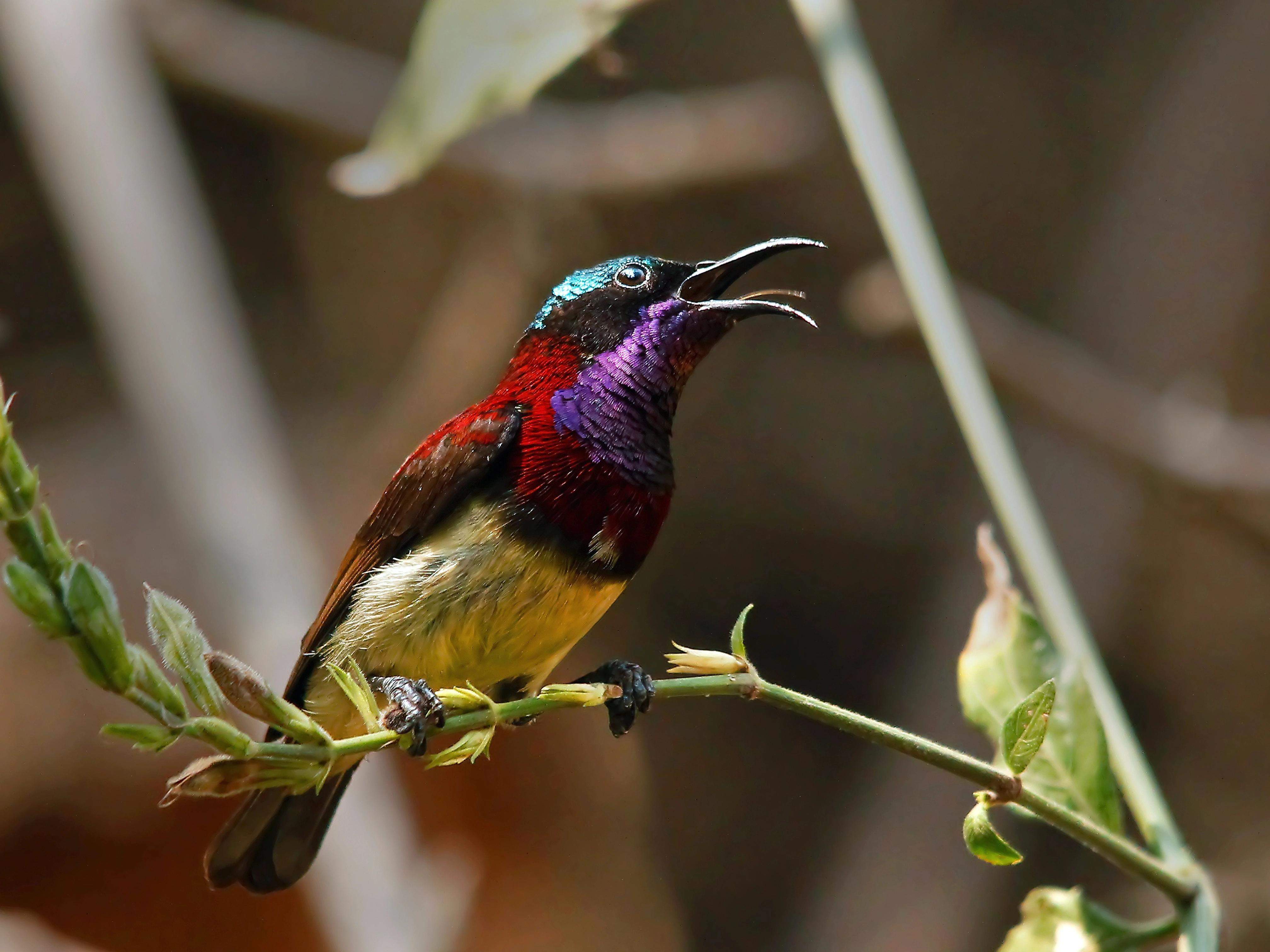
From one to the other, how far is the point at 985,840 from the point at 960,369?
3.01 feet

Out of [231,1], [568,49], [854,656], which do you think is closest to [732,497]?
[854,656]

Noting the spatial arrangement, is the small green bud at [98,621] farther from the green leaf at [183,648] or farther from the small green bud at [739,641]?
the small green bud at [739,641]

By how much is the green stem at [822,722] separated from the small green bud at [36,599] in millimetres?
225

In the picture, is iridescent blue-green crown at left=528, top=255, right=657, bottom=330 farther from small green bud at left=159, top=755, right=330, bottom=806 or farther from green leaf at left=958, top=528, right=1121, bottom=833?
small green bud at left=159, top=755, right=330, bottom=806

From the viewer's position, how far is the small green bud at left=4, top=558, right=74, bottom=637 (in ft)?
3.81

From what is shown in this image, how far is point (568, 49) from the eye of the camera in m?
2.29

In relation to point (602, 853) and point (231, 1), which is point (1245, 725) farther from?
point (231, 1)

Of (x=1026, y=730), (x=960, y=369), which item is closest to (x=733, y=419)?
(x=960, y=369)

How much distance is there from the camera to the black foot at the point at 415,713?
1.94m

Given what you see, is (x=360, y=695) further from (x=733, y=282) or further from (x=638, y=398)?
(x=733, y=282)

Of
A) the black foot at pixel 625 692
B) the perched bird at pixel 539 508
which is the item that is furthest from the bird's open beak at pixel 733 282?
the black foot at pixel 625 692

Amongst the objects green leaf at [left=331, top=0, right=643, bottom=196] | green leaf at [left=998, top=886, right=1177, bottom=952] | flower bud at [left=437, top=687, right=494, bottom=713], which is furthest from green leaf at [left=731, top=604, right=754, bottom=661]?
green leaf at [left=331, top=0, right=643, bottom=196]

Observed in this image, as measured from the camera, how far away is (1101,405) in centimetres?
459

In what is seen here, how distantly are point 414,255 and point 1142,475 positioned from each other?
12.8 feet
